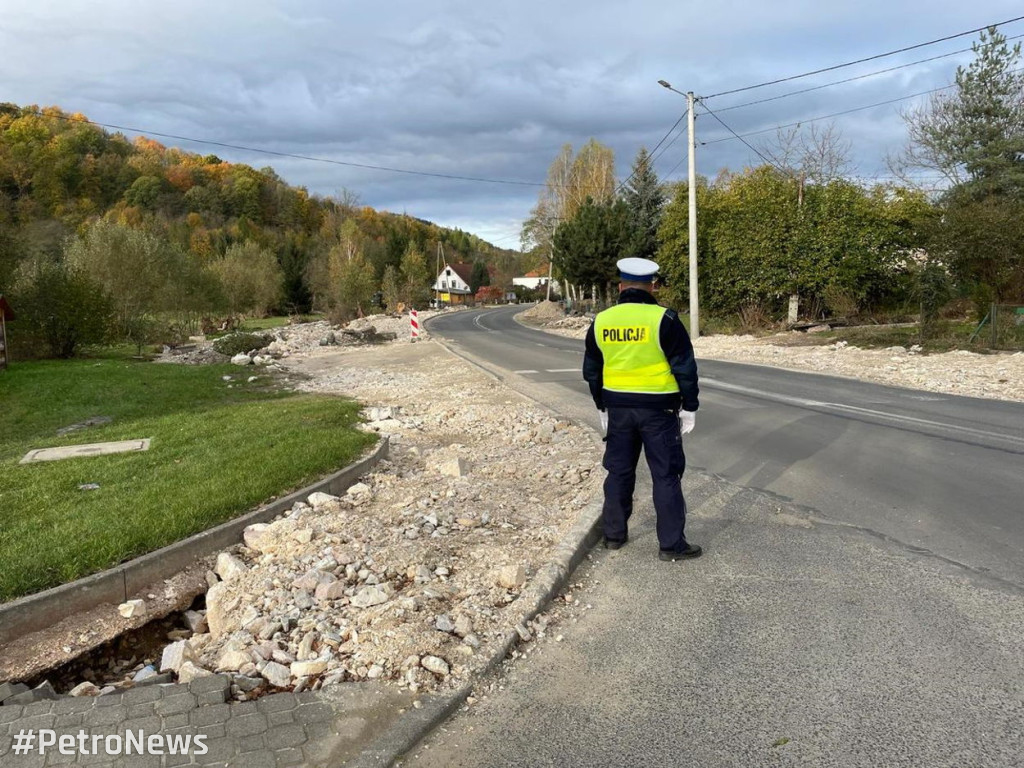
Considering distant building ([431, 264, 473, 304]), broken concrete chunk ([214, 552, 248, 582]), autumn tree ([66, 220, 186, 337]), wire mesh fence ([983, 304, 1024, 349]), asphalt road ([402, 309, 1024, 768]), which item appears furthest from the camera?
distant building ([431, 264, 473, 304])

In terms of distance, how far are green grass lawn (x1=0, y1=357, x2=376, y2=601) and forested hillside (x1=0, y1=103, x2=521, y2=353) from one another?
14275 mm

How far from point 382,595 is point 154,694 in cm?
129

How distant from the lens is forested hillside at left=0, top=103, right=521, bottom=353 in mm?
26047

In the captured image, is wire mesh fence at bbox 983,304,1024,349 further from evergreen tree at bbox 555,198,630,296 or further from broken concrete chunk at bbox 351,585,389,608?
evergreen tree at bbox 555,198,630,296

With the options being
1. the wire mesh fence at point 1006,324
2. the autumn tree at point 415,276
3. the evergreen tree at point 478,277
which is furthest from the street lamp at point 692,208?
the evergreen tree at point 478,277

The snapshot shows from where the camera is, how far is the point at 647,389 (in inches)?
186

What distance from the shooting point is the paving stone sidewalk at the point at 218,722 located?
2818mm

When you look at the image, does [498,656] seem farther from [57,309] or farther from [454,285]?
[454,285]

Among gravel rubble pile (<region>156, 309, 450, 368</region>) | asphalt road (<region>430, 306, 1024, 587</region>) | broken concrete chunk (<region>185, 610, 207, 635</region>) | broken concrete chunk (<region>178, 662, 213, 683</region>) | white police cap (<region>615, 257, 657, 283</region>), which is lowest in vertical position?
broken concrete chunk (<region>185, 610, 207, 635</region>)

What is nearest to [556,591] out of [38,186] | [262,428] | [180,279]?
[262,428]

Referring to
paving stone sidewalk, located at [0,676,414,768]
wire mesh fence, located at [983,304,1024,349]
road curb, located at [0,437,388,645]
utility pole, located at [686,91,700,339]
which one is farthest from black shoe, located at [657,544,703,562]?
utility pole, located at [686,91,700,339]

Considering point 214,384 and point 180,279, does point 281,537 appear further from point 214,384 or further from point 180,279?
point 180,279

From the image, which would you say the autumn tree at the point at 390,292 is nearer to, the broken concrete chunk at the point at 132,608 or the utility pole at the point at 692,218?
the utility pole at the point at 692,218

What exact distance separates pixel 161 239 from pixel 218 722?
40642 mm
